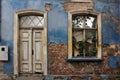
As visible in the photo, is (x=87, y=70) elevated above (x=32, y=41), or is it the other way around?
(x=32, y=41)

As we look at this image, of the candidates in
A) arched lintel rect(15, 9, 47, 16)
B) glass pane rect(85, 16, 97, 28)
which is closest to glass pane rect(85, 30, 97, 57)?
glass pane rect(85, 16, 97, 28)

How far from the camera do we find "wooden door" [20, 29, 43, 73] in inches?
547

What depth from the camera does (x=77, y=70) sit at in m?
13.7

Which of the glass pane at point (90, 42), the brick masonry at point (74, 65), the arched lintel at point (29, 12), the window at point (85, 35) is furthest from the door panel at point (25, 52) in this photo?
the glass pane at point (90, 42)

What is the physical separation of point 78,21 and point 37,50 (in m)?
2.28

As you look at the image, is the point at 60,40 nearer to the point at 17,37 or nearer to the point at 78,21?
the point at 78,21

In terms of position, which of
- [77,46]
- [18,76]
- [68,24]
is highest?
[68,24]

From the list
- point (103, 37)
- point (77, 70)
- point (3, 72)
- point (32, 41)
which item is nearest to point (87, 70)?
point (77, 70)

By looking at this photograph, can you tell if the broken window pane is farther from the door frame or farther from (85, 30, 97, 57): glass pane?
the door frame

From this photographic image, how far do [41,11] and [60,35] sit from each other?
1357 mm

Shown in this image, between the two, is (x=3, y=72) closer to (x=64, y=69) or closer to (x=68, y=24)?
(x=64, y=69)

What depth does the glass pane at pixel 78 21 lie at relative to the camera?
1399 centimetres

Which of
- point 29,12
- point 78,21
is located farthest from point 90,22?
point 29,12

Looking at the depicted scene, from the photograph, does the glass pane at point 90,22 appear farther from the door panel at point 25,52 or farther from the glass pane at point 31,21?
the door panel at point 25,52
